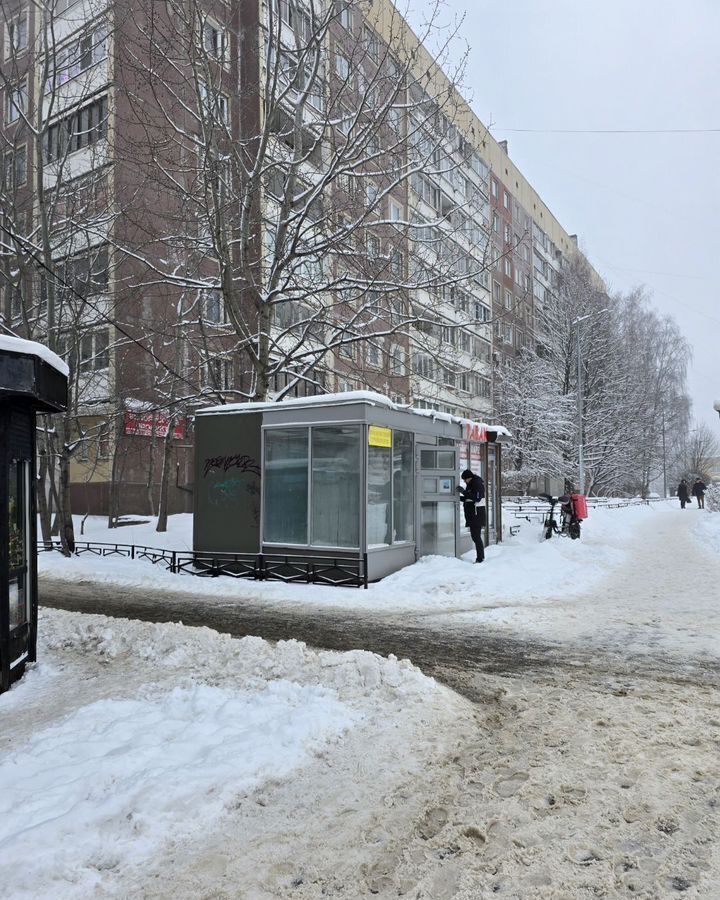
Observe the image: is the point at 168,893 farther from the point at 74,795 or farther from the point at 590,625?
the point at 590,625

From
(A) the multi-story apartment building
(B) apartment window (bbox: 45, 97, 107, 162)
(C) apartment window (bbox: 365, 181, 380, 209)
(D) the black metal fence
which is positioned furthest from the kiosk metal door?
(B) apartment window (bbox: 45, 97, 107, 162)

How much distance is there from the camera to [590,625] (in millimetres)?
7969

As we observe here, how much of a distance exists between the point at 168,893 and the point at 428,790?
4.79 ft

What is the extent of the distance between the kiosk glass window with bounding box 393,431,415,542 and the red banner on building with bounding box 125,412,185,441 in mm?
10116

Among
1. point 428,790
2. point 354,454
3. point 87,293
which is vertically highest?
point 87,293

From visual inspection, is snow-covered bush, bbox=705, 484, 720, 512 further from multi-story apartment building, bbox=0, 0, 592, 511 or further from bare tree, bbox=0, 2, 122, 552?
bare tree, bbox=0, 2, 122, 552

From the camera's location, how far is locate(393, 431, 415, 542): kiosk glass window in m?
11.9

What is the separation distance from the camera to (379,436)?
11.4m

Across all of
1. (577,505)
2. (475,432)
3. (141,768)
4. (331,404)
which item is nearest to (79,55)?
(331,404)

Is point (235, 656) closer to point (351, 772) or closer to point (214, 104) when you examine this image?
point (351, 772)

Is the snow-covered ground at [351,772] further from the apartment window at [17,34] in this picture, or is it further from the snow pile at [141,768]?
the apartment window at [17,34]

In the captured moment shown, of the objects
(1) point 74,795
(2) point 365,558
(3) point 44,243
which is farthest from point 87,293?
(1) point 74,795

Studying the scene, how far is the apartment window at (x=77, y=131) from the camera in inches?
608

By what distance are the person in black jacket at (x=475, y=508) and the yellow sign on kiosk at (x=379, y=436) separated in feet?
6.08
